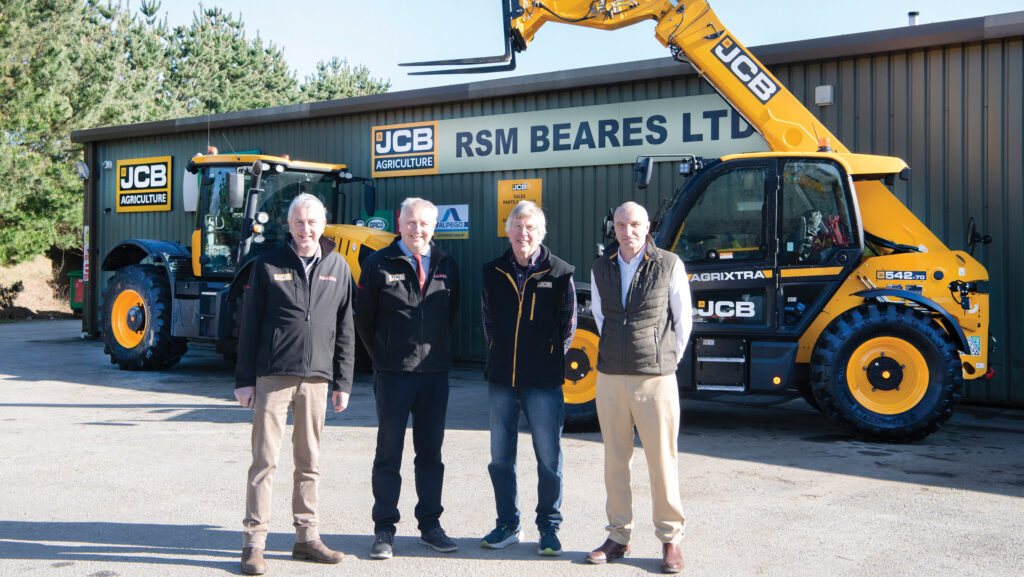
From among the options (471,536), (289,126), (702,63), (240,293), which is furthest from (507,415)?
(289,126)

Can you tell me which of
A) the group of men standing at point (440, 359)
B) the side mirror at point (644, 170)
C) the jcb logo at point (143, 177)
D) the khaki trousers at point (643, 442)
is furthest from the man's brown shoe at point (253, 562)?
the jcb logo at point (143, 177)

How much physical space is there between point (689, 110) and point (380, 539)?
847 centimetres

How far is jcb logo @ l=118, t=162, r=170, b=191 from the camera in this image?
1734cm

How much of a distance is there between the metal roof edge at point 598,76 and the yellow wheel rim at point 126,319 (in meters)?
4.44

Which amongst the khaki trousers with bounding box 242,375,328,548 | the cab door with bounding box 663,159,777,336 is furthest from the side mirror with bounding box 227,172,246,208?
the khaki trousers with bounding box 242,375,328,548

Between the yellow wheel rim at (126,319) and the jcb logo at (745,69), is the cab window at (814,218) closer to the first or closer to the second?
the jcb logo at (745,69)

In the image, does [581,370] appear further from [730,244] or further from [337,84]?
[337,84]

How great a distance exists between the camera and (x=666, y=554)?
4230mm

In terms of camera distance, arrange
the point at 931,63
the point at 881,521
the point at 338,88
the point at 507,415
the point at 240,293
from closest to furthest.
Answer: the point at 507,415, the point at 881,521, the point at 931,63, the point at 240,293, the point at 338,88

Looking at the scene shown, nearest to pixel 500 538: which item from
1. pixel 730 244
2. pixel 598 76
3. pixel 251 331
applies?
pixel 251 331

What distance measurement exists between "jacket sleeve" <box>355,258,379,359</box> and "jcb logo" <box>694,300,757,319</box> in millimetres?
3926

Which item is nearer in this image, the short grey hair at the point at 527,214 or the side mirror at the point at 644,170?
the short grey hair at the point at 527,214

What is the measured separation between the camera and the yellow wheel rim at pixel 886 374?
24.1 feet

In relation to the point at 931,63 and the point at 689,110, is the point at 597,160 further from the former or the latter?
the point at 931,63
